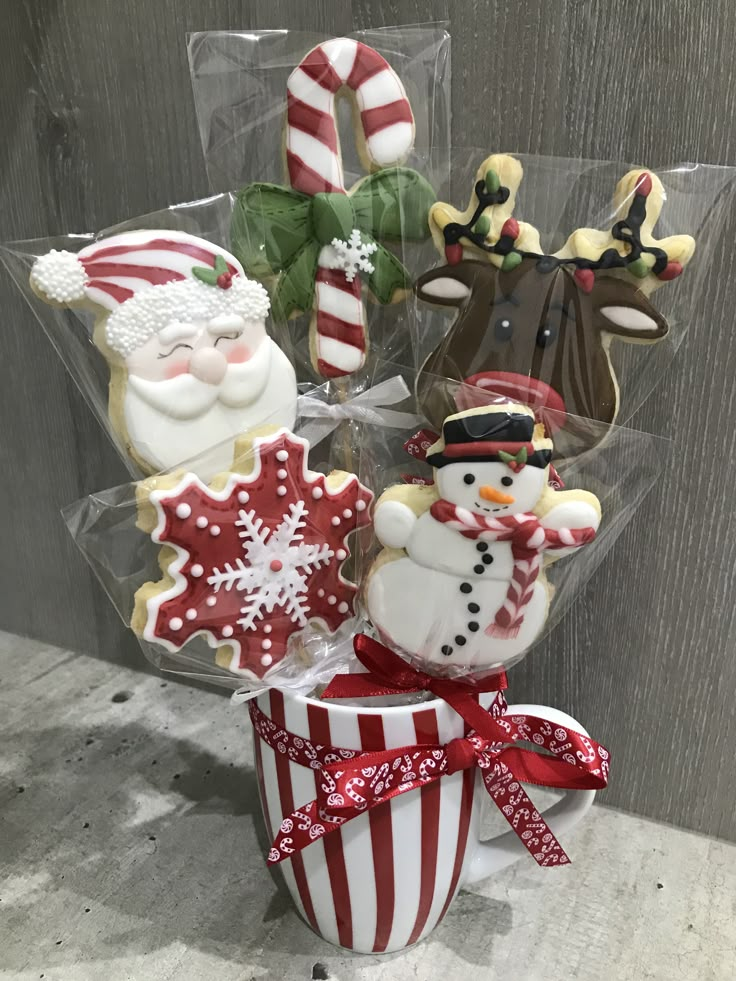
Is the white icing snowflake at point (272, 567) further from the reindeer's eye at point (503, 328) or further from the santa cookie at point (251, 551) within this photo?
the reindeer's eye at point (503, 328)

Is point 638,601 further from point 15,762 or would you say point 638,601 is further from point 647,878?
point 15,762

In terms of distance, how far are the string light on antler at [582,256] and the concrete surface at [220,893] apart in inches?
21.5

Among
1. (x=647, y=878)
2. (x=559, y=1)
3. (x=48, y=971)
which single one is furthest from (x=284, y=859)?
(x=559, y=1)

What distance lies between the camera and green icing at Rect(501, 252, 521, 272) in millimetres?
614

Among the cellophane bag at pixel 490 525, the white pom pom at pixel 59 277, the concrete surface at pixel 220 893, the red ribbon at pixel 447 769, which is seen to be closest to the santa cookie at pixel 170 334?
the white pom pom at pixel 59 277

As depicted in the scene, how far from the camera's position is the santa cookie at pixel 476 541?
56 centimetres

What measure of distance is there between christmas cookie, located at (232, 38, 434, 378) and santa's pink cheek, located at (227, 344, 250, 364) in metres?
0.07

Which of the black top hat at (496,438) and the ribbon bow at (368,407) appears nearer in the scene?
the black top hat at (496,438)

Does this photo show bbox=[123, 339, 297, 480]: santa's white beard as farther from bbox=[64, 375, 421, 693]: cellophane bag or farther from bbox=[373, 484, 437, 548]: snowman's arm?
bbox=[373, 484, 437, 548]: snowman's arm

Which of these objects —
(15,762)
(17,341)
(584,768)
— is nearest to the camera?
(584,768)

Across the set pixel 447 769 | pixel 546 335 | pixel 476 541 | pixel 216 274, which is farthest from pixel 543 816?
pixel 216 274

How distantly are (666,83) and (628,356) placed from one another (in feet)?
0.73

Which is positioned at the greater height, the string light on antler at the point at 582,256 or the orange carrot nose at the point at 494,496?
the string light on antler at the point at 582,256

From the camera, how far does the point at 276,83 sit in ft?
2.25
